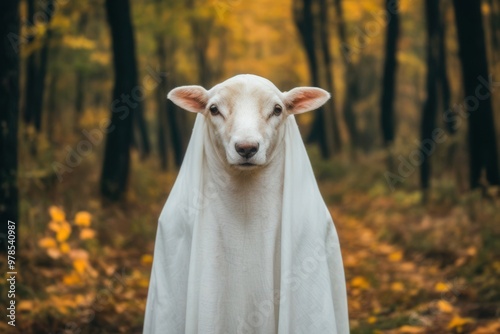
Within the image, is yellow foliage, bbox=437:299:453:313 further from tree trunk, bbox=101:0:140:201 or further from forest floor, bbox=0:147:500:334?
tree trunk, bbox=101:0:140:201

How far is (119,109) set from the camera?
41.3ft

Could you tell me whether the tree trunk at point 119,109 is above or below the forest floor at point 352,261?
above

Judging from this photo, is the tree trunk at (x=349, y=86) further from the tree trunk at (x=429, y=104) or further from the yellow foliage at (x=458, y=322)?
the yellow foliage at (x=458, y=322)

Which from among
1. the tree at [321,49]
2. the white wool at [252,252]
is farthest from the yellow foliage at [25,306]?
the tree at [321,49]

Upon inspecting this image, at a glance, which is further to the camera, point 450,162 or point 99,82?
point 99,82

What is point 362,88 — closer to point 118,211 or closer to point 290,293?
point 118,211

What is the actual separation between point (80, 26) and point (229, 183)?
16.2 metres

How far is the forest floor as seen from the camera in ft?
22.1

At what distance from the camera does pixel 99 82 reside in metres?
→ 25.4

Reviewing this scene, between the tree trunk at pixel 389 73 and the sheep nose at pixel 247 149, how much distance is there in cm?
1350

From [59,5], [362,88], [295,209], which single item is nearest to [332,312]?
[295,209]

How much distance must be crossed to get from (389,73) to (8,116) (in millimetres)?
11770

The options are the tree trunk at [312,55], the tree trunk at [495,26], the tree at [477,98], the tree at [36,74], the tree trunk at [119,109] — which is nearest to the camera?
the tree at [477,98]

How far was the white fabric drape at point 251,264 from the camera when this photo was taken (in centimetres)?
377
